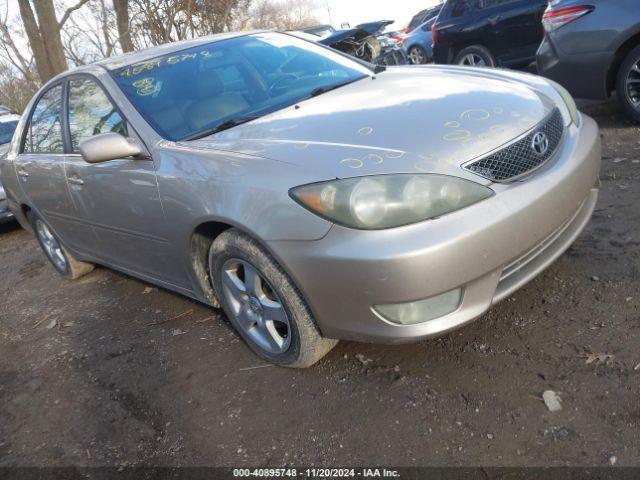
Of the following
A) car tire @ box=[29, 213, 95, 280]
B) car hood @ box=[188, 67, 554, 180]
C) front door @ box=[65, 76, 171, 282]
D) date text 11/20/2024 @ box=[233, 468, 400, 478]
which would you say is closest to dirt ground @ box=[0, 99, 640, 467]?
date text 11/20/2024 @ box=[233, 468, 400, 478]

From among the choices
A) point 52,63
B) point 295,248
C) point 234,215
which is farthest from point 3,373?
point 52,63

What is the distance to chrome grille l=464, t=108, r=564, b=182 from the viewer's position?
2273 mm

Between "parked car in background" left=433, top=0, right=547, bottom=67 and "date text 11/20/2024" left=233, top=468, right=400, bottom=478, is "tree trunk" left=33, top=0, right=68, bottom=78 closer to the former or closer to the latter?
"parked car in background" left=433, top=0, right=547, bottom=67

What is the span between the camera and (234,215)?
8.10 feet

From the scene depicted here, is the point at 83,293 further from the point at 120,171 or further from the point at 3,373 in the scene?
the point at 120,171

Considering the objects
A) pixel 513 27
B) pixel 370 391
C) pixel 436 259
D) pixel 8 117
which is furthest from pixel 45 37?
pixel 436 259

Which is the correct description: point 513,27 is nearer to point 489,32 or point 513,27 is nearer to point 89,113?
point 489,32

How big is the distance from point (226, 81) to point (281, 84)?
32 cm

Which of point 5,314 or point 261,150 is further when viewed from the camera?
point 5,314

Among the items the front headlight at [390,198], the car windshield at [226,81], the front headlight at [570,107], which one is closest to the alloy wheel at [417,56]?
the car windshield at [226,81]

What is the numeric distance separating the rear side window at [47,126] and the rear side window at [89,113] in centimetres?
20

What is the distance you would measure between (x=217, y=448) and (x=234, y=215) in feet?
3.23

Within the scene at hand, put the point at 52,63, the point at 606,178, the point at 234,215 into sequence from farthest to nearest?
the point at 52,63, the point at 606,178, the point at 234,215

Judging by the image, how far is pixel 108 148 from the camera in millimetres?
2887
